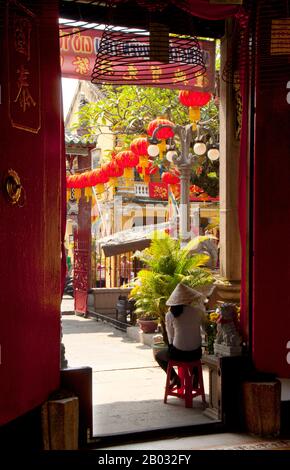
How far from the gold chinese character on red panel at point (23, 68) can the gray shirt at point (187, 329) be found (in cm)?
303

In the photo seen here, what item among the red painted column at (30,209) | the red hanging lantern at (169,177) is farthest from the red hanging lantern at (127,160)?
the red painted column at (30,209)

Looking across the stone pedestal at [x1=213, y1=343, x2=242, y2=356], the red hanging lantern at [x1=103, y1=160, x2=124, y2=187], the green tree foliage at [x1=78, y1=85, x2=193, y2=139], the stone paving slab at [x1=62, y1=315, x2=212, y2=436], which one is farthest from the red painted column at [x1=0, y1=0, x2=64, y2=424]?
the green tree foliage at [x1=78, y1=85, x2=193, y2=139]

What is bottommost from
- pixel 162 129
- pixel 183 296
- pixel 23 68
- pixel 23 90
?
pixel 183 296

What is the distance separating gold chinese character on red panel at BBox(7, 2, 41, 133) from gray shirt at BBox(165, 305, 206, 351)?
303cm

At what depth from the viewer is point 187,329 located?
21.1 ft

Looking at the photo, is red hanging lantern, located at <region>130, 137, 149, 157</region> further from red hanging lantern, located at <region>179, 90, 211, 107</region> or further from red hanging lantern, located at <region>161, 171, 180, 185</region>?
red hanging lantern, located at <region>179, 90, 211, 107</region>

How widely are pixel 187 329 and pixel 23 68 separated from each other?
346 centimetres

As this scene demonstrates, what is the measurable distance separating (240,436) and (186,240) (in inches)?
312

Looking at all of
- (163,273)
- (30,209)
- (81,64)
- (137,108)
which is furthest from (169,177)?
(30,209)

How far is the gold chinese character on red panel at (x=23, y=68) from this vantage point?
3967 millimetres

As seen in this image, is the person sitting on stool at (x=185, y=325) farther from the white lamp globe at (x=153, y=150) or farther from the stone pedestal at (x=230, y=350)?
the white lamp globe at (x=153, y=150)

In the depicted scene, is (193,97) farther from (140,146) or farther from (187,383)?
(187,383)

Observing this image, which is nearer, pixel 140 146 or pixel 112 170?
pixel 140 146
